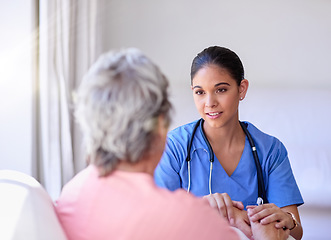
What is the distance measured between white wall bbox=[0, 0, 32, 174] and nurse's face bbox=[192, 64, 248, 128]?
112 cm

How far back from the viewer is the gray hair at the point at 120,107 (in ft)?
2.51

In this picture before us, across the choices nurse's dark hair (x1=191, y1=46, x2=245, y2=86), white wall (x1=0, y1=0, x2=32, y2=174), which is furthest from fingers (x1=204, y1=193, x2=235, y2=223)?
white wall (x1=0, y1=0, x2=32, y2=174)

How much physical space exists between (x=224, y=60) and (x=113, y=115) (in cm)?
96

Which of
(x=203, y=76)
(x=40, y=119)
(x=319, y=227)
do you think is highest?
(x=203, y=76)

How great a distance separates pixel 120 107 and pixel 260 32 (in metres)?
2.77

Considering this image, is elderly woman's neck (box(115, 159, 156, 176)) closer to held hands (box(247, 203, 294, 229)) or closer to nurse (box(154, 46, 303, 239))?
held hands (box(247, 203, 294, 229))

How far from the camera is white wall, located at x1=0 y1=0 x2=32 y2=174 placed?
2.30 meters

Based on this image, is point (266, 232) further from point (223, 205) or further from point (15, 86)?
point (15, 86)

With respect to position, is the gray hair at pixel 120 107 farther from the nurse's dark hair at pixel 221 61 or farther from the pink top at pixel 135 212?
the nurse's dark hair at pixel 221 61

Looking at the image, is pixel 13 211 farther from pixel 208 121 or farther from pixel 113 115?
pixel 208 121

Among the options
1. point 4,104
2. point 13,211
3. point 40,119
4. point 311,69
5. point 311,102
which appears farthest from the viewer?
point 311,69

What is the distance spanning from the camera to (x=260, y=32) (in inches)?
131

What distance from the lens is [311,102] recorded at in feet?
9.65

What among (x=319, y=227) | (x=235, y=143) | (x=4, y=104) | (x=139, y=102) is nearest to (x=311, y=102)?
(x=319, y=227)
